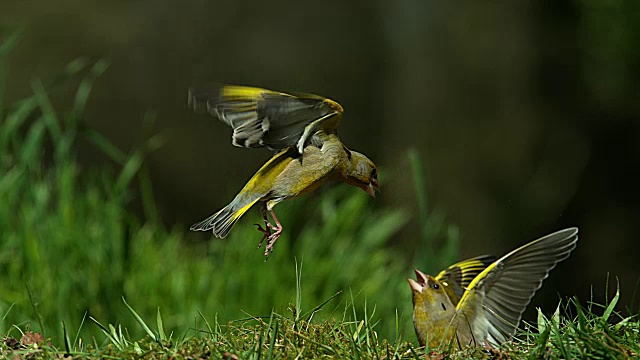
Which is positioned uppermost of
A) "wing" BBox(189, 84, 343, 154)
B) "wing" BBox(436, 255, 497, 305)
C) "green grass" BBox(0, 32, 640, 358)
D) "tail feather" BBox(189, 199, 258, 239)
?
"wing" BBox(189, 84, 343, 154)

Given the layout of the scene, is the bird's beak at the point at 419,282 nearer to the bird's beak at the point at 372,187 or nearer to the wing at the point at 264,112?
the bird's beak at the point at 372,187

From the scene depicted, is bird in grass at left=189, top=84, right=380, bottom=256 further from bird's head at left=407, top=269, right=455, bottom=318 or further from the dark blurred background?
the dark blurred background

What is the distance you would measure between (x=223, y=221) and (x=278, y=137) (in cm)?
25

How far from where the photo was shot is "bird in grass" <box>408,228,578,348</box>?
258cm

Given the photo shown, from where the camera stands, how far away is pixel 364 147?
639 centimetres

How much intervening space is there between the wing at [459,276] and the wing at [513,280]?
0.09 meters

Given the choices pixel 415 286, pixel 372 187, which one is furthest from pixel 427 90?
pixel 415 286

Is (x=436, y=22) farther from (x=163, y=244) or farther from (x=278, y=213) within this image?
(x=163, y=244)

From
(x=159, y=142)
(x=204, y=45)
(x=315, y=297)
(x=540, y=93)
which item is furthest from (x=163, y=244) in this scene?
(x=540, y=93)

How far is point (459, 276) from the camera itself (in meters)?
2.85

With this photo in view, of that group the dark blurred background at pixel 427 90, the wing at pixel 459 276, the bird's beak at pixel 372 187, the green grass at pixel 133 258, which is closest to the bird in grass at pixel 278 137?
the bird's beak at pixel 372 187

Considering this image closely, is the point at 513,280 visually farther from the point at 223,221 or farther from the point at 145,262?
the point at 145,262

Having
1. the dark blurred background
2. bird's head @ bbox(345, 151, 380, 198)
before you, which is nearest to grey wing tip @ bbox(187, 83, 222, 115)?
bird's head @ bbox(345, 151, 380, 198)

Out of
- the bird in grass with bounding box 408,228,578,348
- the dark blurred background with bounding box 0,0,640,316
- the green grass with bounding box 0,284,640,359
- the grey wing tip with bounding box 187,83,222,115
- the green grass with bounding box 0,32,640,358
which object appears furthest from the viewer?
the dark blurred background with bounding box 0,0,640,316
